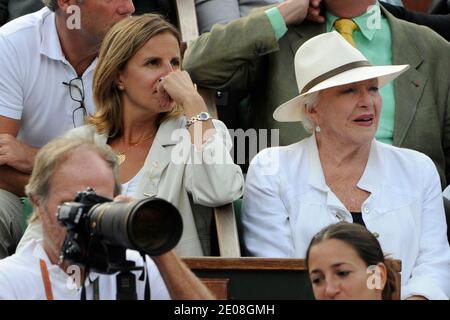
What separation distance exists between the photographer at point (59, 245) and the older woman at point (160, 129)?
1.05 meters

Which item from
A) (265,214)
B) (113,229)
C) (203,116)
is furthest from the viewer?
(203,116)

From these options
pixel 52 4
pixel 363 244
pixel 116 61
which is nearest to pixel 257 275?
pixel 363 244

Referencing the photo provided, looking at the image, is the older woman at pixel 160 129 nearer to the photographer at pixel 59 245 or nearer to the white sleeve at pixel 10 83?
the white sleeve at pixel 10 83

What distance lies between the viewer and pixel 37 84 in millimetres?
5285

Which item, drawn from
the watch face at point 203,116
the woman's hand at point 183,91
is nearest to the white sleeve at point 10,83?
the woman's hand at point 183,91

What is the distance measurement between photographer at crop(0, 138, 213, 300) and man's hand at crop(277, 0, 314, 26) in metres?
1.93

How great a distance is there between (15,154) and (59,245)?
5.61ft

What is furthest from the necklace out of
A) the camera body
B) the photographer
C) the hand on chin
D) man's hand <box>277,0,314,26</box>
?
the camera body

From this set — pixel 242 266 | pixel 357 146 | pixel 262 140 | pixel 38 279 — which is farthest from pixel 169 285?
pixel 262 140

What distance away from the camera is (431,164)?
4.70 metres

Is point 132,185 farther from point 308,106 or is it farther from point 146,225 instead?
point 146,225

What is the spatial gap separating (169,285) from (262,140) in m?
2.18

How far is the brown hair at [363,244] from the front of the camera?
3545 millimetres
